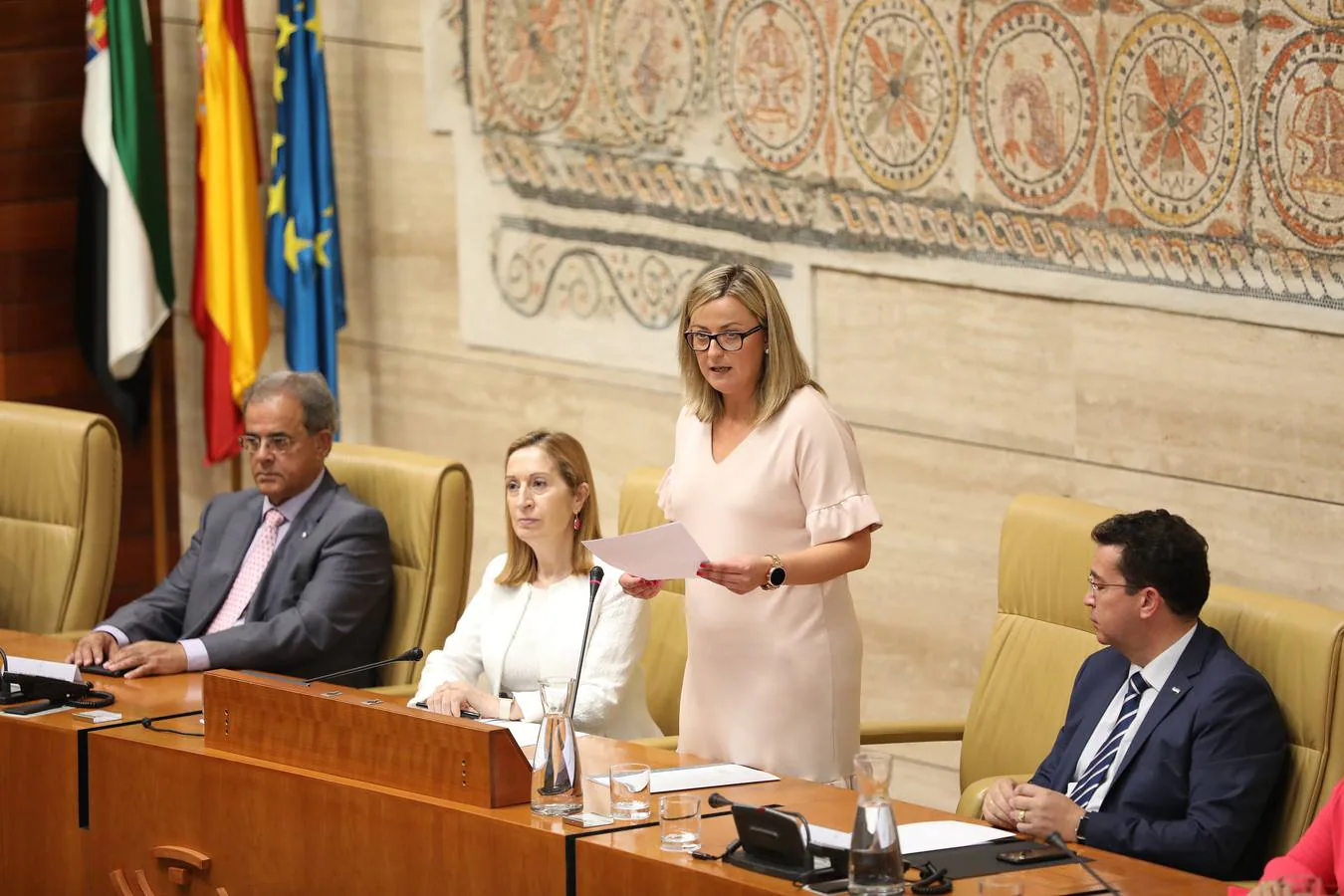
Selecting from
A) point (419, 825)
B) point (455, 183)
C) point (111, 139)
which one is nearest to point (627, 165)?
point (455, 183)

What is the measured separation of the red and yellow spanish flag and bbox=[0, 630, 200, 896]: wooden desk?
2.77m

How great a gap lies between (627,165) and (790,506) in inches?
93.2

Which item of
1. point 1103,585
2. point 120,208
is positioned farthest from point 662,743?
point 120,208

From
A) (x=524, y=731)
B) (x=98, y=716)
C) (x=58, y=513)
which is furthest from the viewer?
(x=58, y=513)

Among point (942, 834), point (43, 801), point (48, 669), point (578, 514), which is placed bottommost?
point (43, 801)

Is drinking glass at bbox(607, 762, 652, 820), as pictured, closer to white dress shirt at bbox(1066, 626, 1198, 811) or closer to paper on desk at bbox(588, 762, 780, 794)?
paper on desk at bbox(588, 762, 780, 794)

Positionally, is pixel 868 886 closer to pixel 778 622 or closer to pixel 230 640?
pixel 778 622

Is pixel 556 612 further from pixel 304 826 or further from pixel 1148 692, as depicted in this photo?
pixel 1148 692

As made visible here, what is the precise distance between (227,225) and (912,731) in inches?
133

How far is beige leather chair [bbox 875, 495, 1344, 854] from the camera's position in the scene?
361 centimetres

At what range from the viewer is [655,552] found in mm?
3469

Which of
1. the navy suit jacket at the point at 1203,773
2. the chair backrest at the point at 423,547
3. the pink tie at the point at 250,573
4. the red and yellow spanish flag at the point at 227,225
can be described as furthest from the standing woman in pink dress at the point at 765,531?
the red and yellow spanish flag at the point at 227,225

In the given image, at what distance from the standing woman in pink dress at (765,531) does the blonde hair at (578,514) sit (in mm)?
357

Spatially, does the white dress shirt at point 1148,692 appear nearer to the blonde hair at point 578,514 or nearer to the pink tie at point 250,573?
the blonde hair at point 578,514
